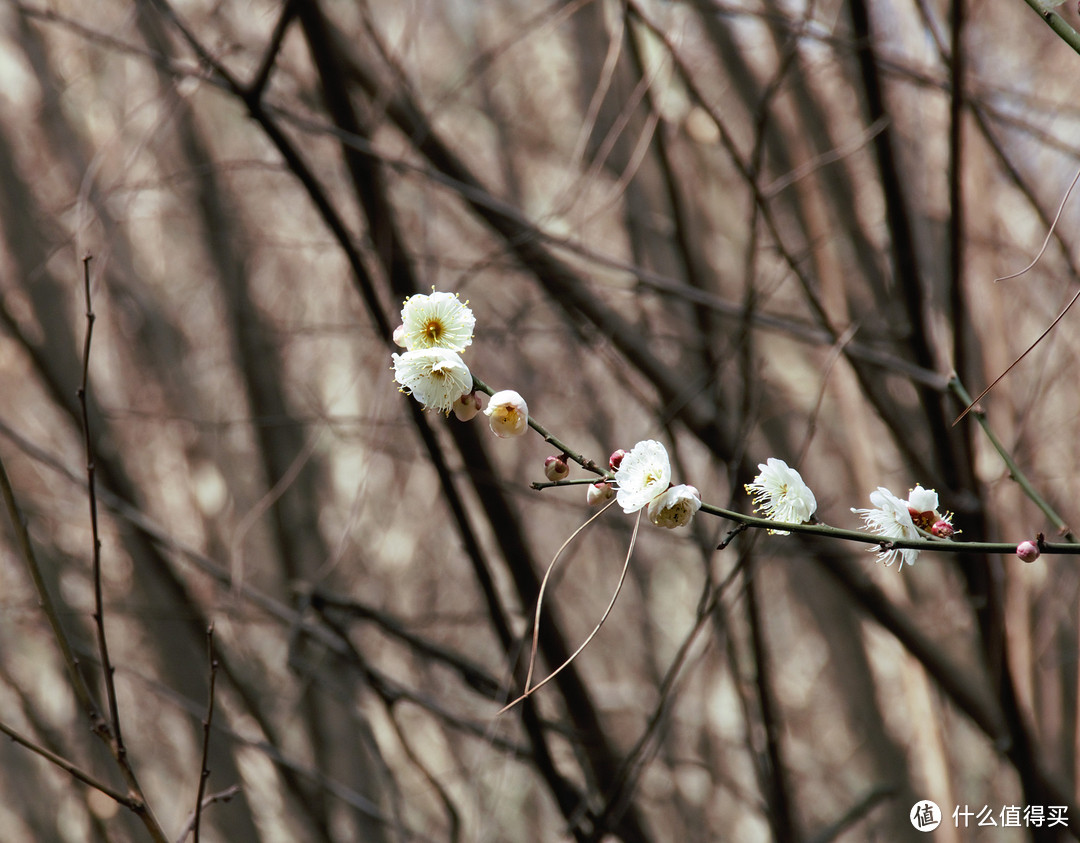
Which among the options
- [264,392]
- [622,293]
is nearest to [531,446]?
[622,293]

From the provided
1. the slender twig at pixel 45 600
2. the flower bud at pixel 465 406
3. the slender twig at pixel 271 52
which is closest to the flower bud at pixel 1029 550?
the flower bud at pixel 465 406

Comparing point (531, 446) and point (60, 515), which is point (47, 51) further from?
point (531, 446)

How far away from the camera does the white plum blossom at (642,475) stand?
525 millimetres

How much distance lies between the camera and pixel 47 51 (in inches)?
79.6

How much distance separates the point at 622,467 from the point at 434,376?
0.47 feet

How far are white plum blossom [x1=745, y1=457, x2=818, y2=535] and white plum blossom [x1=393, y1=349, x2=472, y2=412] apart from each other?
0.21 m

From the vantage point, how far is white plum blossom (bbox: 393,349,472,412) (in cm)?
55

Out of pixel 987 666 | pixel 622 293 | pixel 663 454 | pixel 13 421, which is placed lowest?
pixel 663 454

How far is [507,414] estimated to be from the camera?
0.55 meters

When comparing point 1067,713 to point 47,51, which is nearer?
point 1067,713

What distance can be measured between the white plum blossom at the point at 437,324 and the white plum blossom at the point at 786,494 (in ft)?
0.75

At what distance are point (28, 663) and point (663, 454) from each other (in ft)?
7.06

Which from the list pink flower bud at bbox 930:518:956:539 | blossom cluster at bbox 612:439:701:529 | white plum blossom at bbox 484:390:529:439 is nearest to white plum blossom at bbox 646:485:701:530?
blossom cluster at bbox 612:439:701:529

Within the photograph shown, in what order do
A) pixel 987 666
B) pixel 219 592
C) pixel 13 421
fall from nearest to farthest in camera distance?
pixel 987 666 → pixel 219 592 → pixel 13 421
